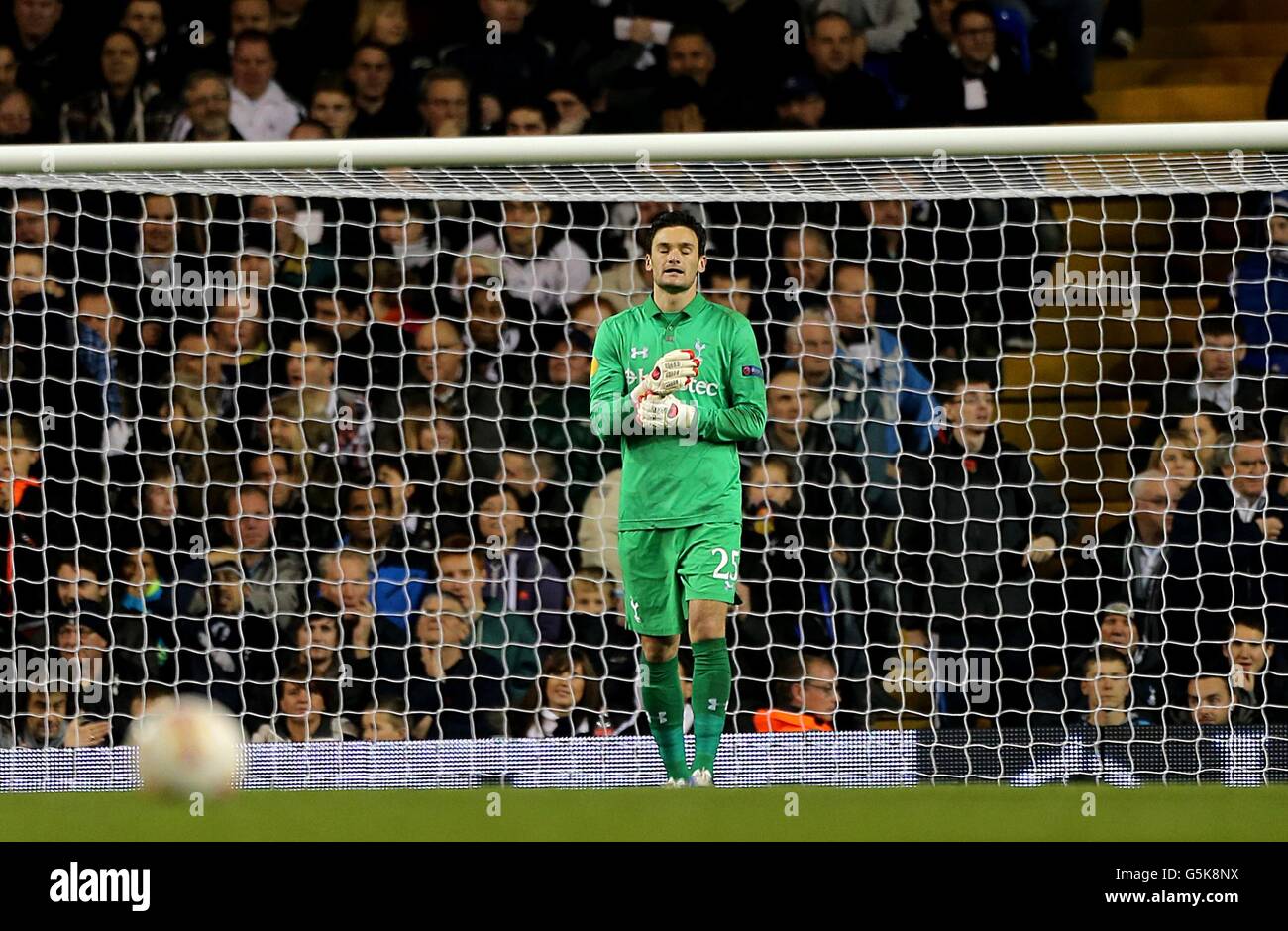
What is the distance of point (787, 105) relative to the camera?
7055 millimetres

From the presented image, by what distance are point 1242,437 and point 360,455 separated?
10.1ft

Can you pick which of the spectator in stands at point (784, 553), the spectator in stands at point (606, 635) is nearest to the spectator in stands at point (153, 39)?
the spectator in stands at point (606, 635)

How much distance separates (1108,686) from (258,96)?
395 centimetres

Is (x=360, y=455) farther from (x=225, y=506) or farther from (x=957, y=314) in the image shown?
(x=957, y=314)

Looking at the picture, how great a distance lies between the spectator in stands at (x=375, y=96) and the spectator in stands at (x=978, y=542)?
93.6 inches

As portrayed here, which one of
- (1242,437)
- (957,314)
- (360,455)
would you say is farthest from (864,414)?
(360,455)

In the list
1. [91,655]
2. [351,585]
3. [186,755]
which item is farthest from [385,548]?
[186,755]

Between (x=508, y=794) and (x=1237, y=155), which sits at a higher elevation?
(x=1237, y=155)

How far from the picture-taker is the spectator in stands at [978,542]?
603 cm

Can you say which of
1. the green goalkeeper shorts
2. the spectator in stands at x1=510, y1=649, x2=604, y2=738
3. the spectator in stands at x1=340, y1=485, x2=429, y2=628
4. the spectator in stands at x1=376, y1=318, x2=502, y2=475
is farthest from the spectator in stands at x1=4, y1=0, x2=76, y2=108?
the green goalkeeper shorts

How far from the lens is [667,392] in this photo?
4.67 m

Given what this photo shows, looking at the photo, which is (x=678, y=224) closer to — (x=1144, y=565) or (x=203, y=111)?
(x=1144, y=565)
